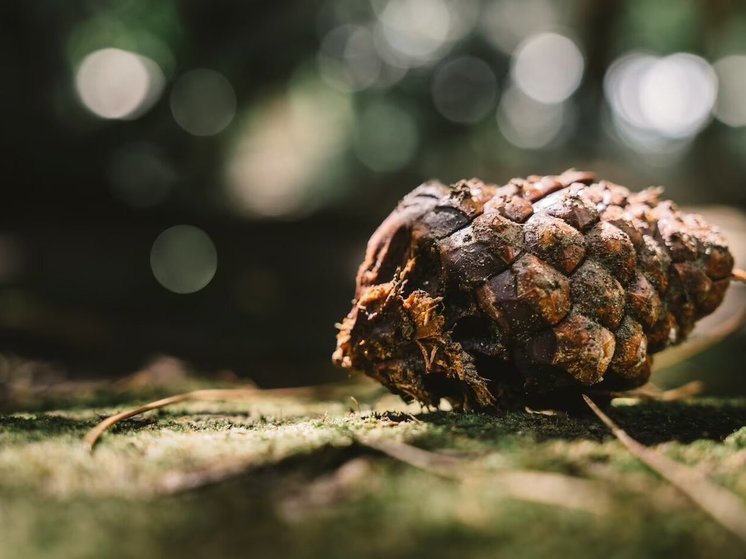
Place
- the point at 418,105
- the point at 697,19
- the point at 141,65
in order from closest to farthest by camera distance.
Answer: the point at 141,65, the point at 697,19, the point at 418,105

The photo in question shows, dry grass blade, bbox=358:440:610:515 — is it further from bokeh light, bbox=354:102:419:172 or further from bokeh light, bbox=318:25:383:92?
bokeh light, bbox=354:102:419:172

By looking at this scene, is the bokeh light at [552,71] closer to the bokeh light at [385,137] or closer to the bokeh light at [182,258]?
the bokeh light at [385,137]

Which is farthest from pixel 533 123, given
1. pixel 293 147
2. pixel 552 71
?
pixel 293 147

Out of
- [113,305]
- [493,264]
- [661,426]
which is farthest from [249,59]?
[661,426]

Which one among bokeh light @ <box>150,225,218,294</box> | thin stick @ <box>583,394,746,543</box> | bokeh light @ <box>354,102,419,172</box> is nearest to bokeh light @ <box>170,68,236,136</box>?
bokeh light @ <box>150,225,218,294</box>

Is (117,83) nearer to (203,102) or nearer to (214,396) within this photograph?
(203,102)

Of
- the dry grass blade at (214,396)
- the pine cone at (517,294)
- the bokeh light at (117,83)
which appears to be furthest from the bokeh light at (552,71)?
the pine cone at (517,294)

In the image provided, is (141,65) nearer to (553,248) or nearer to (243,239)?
(243,239)
